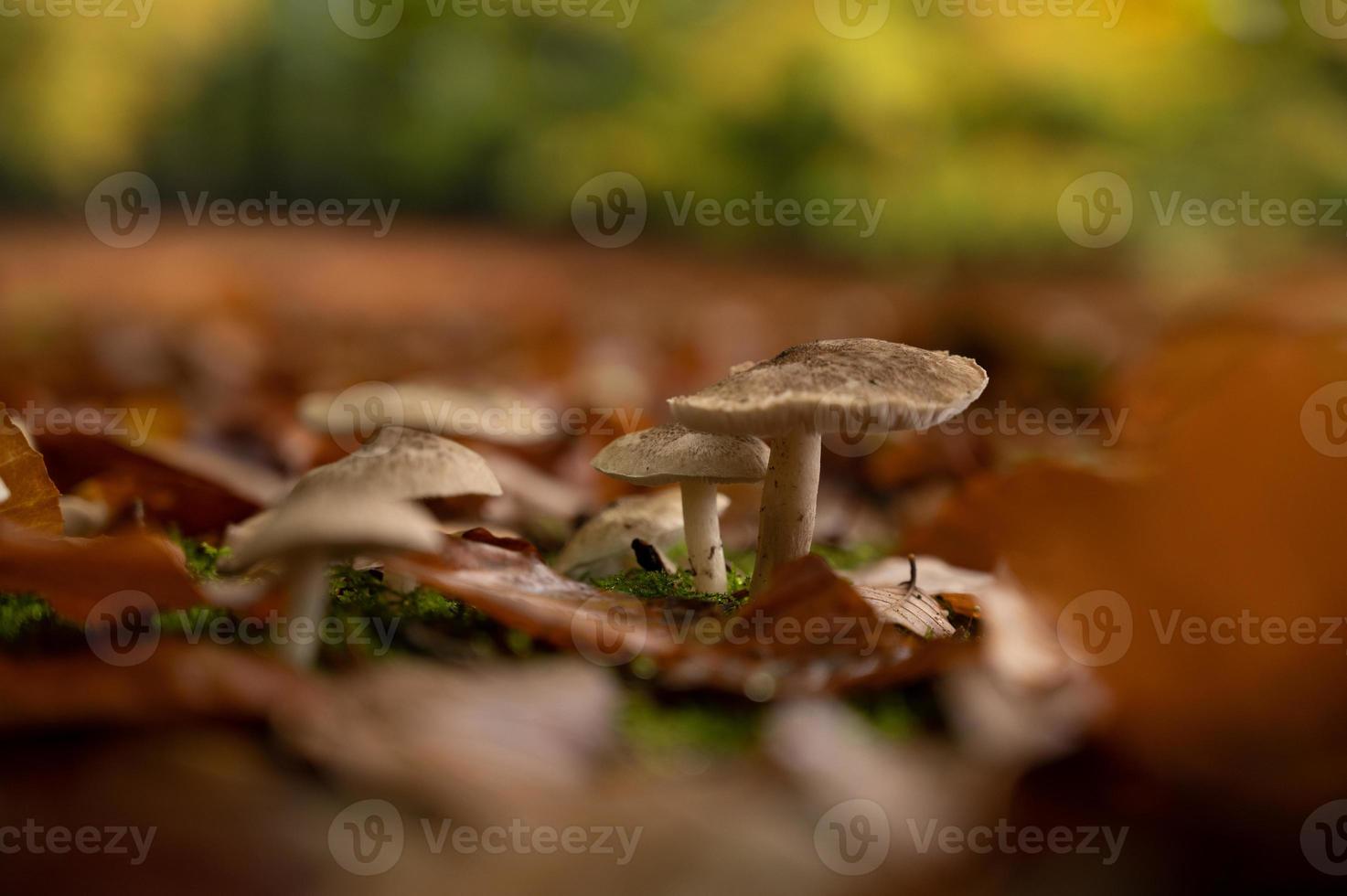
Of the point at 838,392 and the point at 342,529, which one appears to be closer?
the point at 342,529

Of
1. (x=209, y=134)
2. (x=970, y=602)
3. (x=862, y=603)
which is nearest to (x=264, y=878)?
(x=862, y=603)

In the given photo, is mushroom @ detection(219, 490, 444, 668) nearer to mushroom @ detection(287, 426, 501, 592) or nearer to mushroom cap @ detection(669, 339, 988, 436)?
mushroom @ detection(287, 426, 501, 592)

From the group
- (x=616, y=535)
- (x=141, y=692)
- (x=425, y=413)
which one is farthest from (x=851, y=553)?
(x=141, y=692)

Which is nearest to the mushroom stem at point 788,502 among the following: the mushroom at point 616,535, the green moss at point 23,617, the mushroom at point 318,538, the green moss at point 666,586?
the green moss at point 666,586

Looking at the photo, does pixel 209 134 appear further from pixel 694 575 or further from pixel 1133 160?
pixel 694 575

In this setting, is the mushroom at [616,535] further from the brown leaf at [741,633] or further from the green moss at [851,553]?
the brown leaf at [741,633]

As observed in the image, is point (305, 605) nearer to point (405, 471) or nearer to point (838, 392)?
point (405, 471)
